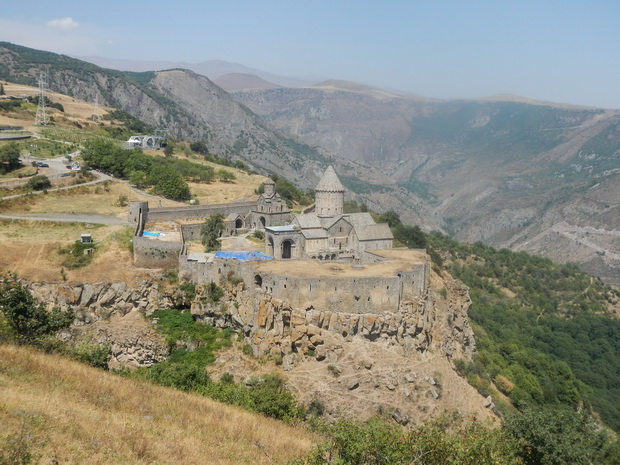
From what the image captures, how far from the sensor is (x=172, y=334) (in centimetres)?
3023

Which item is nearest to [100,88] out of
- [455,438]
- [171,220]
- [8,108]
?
[8,108]

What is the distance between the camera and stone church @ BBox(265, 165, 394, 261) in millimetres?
38031

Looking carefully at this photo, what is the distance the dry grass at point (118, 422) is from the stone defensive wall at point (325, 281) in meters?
11.6

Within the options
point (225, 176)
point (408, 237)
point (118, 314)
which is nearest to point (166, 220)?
point (118, 314)

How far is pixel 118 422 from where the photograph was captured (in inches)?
495

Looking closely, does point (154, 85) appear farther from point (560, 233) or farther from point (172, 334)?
point (172, 334)

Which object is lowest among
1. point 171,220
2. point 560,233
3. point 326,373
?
point 560,233

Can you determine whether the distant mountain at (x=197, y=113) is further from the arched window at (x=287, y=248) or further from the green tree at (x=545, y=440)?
the green tree at (x=545, y=440)

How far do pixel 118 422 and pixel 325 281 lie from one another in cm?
1781

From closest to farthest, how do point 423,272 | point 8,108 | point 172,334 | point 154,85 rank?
point 172,334
point 423,272
point 8,108
point 154,85

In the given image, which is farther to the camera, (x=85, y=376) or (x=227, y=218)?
(x=227, y=218)

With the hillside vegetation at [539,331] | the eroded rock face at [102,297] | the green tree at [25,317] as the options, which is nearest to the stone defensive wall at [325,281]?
the eroded rock face at [102,297]

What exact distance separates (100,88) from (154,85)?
35640 millimetres

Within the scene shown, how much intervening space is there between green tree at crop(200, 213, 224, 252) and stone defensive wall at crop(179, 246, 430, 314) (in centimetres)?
601
